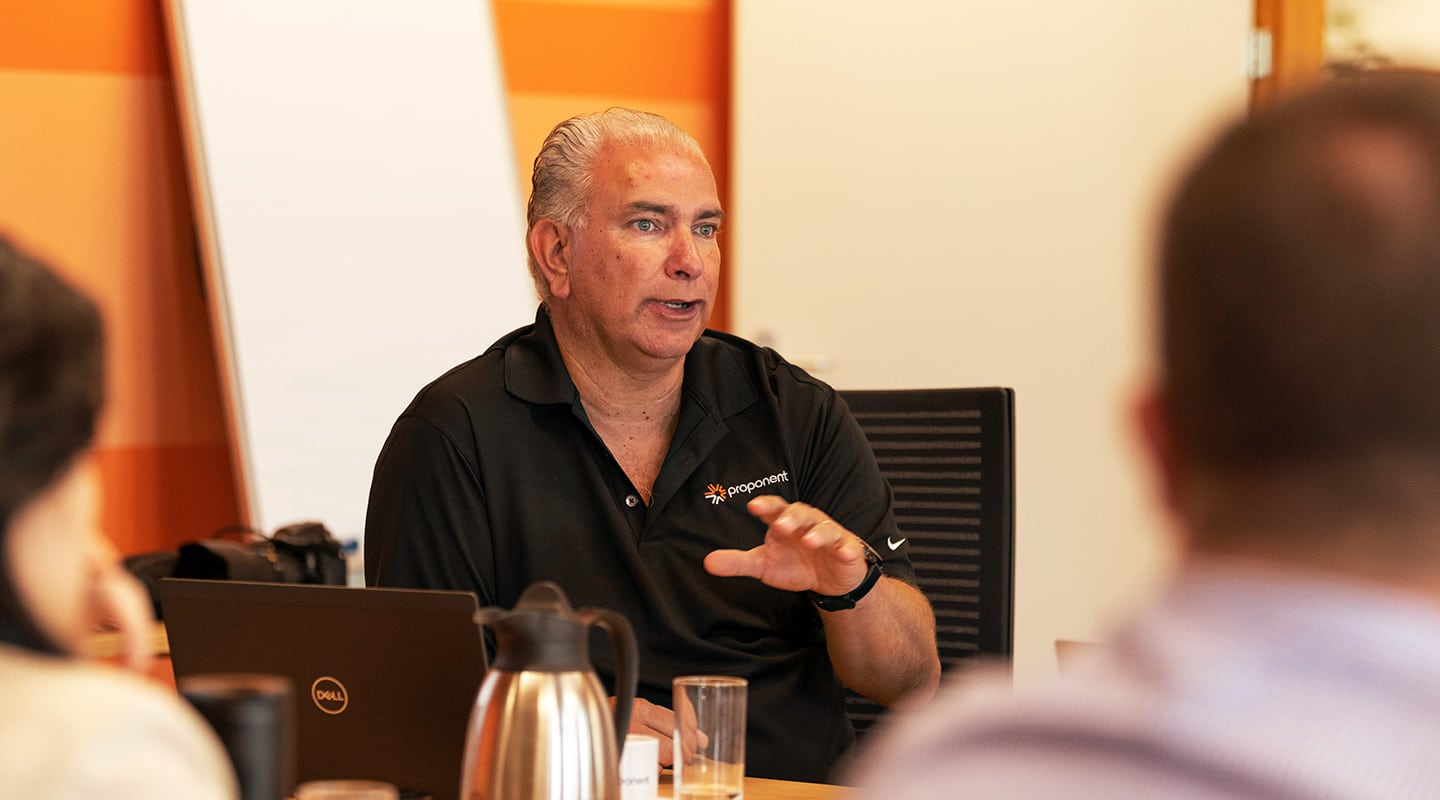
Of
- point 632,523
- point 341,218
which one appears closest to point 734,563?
point 632,523

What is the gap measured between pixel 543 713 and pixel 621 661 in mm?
78

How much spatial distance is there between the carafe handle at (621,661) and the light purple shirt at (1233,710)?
674 mm

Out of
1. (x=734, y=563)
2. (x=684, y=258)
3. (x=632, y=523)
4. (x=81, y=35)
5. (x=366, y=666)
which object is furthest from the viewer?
(x=81, y=35)

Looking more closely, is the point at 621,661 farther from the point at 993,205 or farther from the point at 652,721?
the point at 993,205

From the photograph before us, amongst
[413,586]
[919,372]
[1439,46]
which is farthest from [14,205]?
[1439,46]

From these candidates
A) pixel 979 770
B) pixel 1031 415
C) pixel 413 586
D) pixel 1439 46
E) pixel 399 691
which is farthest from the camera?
pixel 1031 415

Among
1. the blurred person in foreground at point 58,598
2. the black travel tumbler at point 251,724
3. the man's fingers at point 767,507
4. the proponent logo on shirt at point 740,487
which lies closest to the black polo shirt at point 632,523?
the proponent logo on shirt at point 740,487

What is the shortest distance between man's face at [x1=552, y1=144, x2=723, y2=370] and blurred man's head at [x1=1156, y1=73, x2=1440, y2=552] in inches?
60.3

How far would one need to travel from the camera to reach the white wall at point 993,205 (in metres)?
3.80

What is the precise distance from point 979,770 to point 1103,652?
2.6 inches

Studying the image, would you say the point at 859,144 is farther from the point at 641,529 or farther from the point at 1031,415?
the point at 641,529

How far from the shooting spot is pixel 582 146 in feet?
7.18

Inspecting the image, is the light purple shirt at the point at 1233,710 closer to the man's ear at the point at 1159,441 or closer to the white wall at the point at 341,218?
the man's ear at the point at 1159,441

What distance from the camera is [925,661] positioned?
197 centimetres
